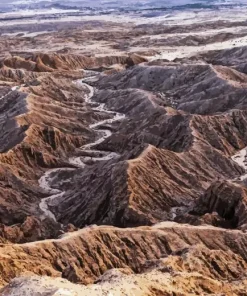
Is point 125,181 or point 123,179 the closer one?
point 125,181

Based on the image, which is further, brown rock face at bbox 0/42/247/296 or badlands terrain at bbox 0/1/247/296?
brown rock face at bbox 0/42/247/296

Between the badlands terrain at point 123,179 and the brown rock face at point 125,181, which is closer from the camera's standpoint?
the badlands terrain at point 123,179

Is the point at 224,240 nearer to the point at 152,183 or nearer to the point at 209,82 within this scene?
the point at 152,183

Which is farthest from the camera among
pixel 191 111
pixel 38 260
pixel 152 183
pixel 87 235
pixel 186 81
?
pixel 186 81

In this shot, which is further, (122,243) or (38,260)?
(122,243)

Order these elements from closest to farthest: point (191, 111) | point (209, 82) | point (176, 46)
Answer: point (191, 111)
point (209, 82)
point (176, 46)

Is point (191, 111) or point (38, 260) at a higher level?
point (38, 260)

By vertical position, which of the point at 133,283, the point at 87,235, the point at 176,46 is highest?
the point at 133,283

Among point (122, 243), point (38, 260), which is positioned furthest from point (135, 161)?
point (38, 260)
